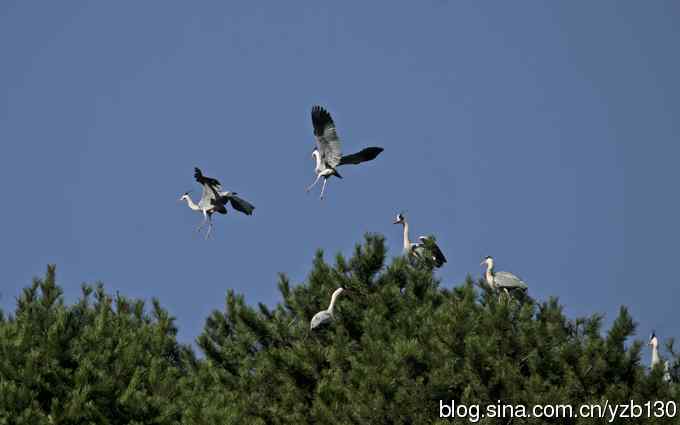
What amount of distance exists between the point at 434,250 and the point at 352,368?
723 centimetres

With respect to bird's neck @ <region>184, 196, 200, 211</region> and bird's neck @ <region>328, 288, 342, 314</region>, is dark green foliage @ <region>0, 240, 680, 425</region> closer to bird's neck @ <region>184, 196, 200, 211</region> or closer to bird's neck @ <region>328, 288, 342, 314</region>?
bird's neck @ <region>328, 288, 342, 314</region>

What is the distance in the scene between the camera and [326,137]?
33344mm

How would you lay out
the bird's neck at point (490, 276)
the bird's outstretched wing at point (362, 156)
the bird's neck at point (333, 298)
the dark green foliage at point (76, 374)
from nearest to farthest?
the dark green foliage at point (76, 374) → the bird's neck at point (333, 298) → the bird's neck at point (490, 276) → the bird's outstretched wing at point (362, 156)

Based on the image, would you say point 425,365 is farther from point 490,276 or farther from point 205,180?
point 205,180

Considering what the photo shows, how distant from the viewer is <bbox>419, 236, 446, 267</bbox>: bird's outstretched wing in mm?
34906

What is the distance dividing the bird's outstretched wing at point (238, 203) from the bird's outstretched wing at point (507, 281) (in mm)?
5503

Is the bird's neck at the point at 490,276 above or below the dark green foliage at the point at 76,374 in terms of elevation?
above

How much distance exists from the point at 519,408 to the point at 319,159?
8939 mm

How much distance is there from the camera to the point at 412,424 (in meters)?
26.9

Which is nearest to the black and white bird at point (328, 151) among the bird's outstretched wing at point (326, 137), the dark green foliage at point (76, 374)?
the bird's outstretched wing at point (326, 137)

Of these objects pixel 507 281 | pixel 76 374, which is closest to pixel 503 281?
pixel 507 281

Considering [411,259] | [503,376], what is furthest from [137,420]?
[411,259]

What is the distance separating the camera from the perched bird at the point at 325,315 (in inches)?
1211

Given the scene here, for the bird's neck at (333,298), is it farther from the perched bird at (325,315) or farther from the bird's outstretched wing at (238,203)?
the bird's outstretched wing at (238,203)
